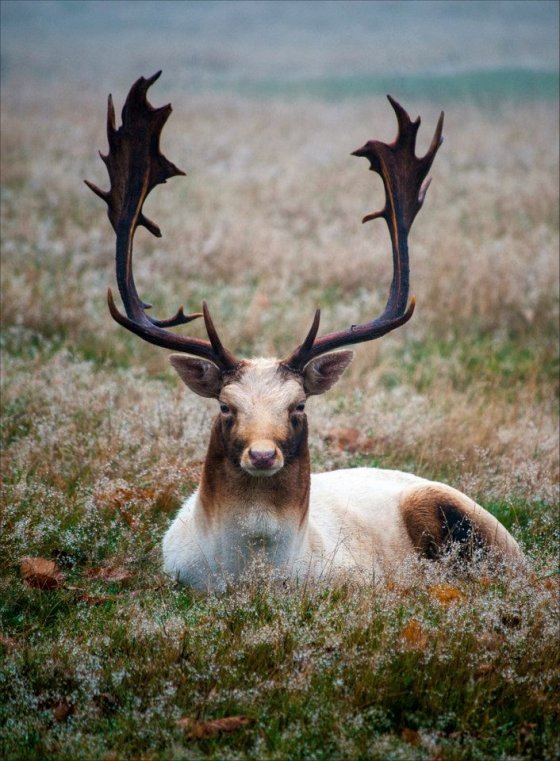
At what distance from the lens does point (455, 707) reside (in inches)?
141

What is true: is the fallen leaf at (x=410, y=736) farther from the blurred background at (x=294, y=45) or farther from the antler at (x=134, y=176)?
the blurred background at (x=294, y=45)

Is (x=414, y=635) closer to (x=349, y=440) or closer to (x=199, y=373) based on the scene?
(x=199, y=373)

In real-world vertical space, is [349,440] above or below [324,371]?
below

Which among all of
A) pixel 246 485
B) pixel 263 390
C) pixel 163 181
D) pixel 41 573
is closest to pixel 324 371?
pixel 263 390

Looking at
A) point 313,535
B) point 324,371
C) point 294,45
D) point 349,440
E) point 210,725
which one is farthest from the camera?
point 294,45

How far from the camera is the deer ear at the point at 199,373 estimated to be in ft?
15.5

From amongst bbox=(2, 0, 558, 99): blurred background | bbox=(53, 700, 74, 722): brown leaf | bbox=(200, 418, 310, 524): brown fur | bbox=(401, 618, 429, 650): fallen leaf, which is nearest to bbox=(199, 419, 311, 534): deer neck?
bbox=(200, 418, 310, 524): brown fur

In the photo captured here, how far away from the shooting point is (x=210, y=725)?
339 centimetres

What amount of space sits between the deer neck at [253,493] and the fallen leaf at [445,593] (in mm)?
771

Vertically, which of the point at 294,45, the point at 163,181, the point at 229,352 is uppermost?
the point at 294,45

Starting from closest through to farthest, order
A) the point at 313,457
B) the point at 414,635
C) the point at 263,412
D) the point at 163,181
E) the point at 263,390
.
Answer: the point at 414,635
the point at 263,412
the point at 263,390
the point at 163,181
the point at 313,457

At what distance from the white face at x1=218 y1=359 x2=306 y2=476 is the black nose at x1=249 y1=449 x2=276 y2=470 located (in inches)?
1.6

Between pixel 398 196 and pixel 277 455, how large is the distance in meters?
1.91

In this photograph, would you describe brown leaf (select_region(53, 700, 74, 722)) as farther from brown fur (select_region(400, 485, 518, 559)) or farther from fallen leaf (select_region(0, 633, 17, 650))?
brown fur (select_region(400, 485, 518, 559))
